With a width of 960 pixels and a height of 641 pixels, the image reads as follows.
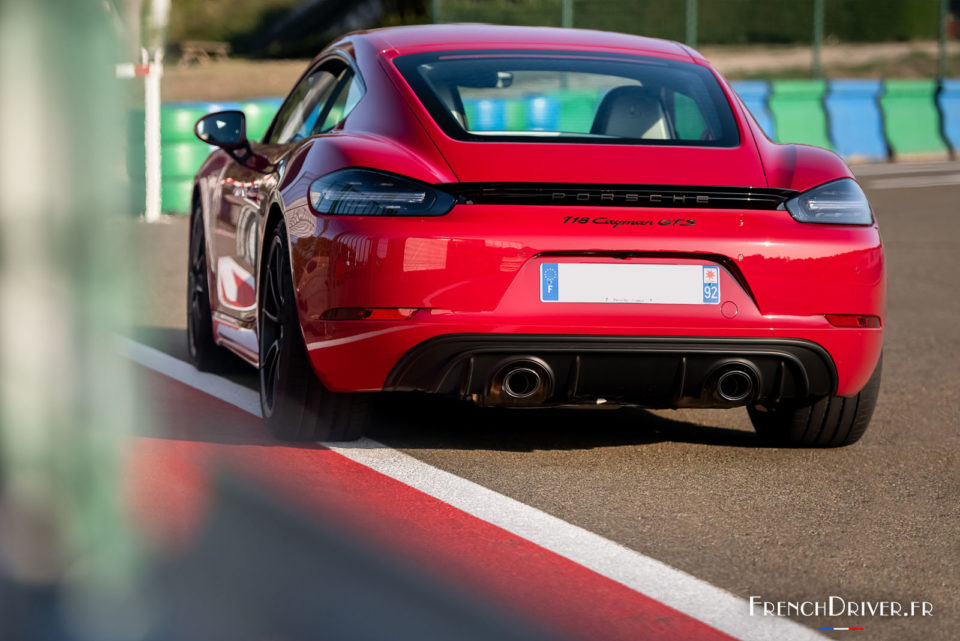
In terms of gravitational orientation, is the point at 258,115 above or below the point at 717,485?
above

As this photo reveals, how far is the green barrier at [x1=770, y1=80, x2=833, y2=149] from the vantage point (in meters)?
22.6

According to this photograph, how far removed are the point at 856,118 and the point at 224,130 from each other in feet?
63.4

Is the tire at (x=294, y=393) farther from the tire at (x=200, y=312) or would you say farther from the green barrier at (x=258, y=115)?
the green barrier at (x=258, y=115)

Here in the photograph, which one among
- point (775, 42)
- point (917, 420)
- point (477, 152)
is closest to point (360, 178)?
point (477, 152)

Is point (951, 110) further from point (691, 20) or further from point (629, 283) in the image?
point (629, 283)

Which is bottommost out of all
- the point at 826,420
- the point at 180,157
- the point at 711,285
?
the point at 826,420

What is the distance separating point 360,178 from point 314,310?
45 centimetres

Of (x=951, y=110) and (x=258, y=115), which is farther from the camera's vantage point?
(x=951, y=110)

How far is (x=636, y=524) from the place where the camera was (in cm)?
408

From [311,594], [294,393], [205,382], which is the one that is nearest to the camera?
[311,594]

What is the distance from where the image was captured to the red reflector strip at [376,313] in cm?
448

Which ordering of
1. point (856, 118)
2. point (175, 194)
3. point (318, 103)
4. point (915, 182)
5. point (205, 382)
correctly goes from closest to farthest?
point (318, 103) → point (205, 382) → point (175, 194) → point (915, 182) → point (856, 118)

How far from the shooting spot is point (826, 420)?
5191mm

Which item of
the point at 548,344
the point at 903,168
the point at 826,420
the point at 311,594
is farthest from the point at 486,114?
the point at 903,168
